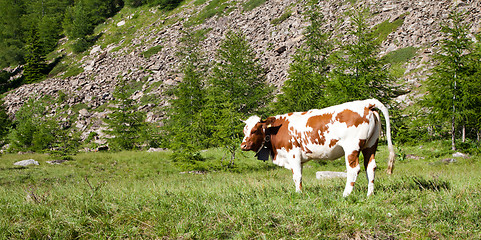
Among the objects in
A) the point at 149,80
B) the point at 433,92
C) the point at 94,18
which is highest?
the point at 94,18

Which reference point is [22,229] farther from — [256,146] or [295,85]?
[295,85]

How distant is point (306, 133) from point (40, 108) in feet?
187

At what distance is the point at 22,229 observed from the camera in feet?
12.6

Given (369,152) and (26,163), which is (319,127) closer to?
(369,152)

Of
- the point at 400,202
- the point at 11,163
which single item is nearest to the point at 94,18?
the point at 11,163

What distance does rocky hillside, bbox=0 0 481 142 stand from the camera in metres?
35.9

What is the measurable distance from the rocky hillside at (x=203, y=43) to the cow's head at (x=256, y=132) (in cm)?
2642

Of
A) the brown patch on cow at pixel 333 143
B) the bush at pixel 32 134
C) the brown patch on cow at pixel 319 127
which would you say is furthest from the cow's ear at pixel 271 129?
the bush at pixel 32 134

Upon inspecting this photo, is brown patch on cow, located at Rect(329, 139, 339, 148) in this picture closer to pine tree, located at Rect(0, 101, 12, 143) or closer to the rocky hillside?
the rocky hillside

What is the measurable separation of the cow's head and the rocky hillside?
26.4 m

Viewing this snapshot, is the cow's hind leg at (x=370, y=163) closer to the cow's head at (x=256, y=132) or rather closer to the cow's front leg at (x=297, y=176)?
the cow's front leg at (x=297, y=176)

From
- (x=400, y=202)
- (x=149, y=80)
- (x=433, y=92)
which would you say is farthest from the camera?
(x=149, y=80)

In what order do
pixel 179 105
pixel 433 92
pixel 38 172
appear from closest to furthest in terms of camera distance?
pixel 38 172
pixel 433 92
pixel 179 105

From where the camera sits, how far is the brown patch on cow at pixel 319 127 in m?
5.38
